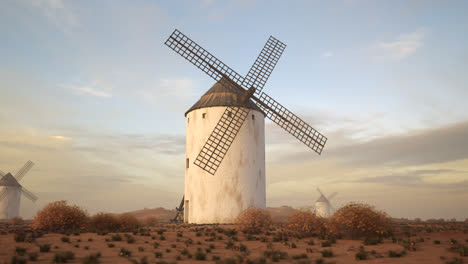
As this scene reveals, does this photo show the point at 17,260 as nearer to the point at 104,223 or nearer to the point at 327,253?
the point at 104,223

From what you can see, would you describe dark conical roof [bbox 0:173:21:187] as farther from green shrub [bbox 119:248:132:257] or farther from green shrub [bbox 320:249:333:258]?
green shrub [bbox 320:249:333:258]

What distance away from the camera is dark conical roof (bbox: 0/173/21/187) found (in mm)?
46438

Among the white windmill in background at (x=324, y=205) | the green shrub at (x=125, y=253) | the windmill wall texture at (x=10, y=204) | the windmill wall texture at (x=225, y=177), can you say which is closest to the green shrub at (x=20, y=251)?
the green shrub at (x=125, y=253)

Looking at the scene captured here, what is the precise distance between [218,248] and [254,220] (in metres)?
6.14

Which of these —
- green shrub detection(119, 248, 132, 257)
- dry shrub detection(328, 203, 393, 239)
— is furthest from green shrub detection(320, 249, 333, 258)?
green shrub detection(119, 248, 132, 257)

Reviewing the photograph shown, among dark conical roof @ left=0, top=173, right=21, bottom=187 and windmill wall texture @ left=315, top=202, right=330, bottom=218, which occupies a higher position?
dark conical roof @ left=0, top=173, right=21, bottom=187

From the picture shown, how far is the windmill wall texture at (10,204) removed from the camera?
146 feet

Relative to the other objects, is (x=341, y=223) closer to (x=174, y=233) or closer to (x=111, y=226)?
(x=174, y=233)

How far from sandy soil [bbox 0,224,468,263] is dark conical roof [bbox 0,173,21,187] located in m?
35.9

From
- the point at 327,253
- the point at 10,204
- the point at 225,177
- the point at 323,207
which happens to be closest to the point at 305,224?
the point at 327,253

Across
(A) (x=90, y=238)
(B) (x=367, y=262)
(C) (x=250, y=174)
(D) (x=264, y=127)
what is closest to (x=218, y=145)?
(C) (x=250, y=174)

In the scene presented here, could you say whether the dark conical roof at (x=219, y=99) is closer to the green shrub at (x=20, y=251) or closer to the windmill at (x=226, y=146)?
the windmill at (x=226, y=146)

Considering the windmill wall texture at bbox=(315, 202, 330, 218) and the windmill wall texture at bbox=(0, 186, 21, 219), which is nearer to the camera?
the windmill wall texture at bbox=(0, 186, 21, 219)

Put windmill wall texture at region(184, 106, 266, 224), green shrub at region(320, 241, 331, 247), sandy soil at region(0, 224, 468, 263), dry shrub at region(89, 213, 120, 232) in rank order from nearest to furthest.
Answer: sandy soil at region(0, 224, 468, 263) → green shrub at region(320, 241, 331, 247) → dry shrub at region(89, 213, 120, 232) → windmill wall texture at region(184, 106, 266, 224)
